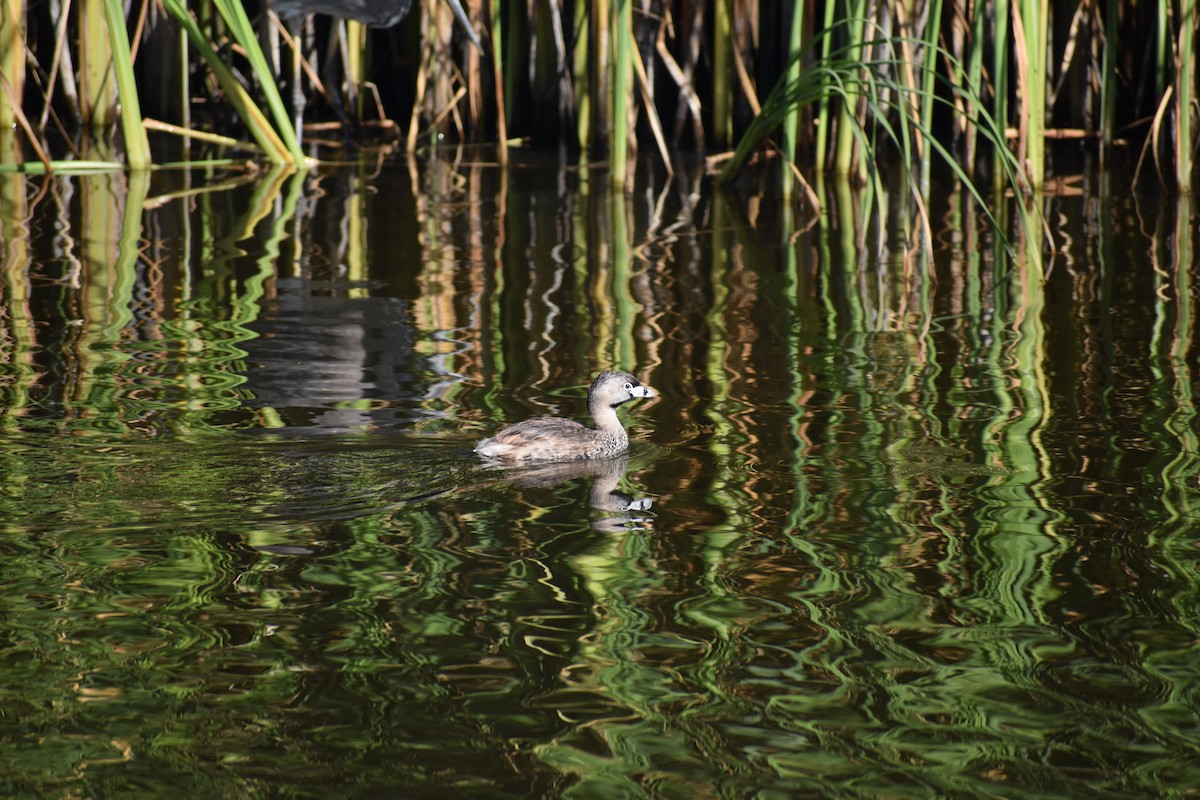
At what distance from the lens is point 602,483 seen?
183 inches

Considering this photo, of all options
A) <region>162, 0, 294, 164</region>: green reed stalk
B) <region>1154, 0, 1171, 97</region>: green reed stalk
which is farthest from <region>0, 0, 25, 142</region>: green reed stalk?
<region>1154, 0, 1171, 97</region>: green reed stalk

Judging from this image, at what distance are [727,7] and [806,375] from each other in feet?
18.6

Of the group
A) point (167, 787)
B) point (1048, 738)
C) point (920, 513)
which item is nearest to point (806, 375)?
point (920, 513)

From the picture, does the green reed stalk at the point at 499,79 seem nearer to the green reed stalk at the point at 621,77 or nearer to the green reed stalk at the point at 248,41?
the green reed stalk at the point at 621,77

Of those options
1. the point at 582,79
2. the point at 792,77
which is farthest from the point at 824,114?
the point at 582,79

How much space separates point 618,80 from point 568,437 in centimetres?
463

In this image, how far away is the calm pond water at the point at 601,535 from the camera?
2982 mm

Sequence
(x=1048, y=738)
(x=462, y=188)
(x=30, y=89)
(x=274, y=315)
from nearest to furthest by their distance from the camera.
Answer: (x=1048, y=738), (x=274, y=315), (x=462, y=188), (x=30, y=89)

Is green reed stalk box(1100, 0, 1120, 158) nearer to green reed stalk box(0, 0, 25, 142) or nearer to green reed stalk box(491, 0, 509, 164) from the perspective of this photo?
green reed stalk box(491, 0, 509, 164)

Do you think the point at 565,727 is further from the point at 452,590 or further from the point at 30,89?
the point at 30,89

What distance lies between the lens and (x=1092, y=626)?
11.7ft

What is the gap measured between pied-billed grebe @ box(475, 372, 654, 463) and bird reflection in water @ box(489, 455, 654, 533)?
30mm

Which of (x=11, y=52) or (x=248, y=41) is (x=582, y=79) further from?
(x=11, y=52)

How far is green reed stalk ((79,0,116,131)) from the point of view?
34.7 ft
